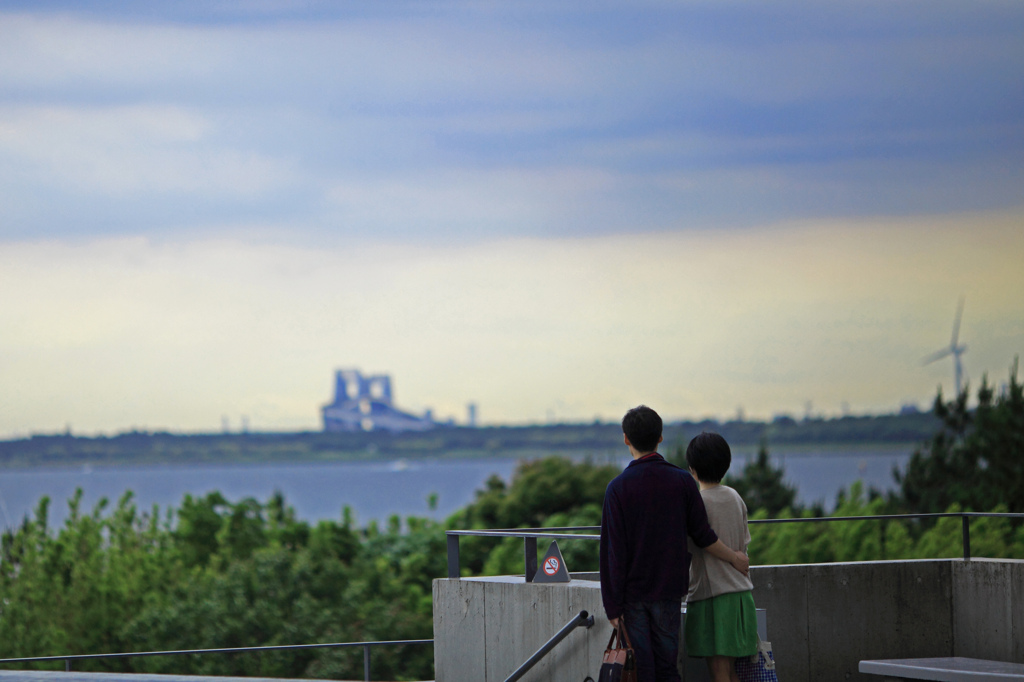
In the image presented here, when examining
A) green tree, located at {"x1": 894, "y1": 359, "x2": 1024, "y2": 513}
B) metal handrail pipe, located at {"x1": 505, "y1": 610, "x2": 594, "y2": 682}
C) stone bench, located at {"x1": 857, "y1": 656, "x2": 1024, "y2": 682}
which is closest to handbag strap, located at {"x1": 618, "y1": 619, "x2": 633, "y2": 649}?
A: metal handrail pipe, located at {"x1": 505, "y1": 610, "x2": 594, "y2": 682}

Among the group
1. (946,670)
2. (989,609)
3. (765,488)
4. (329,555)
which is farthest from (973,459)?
(946,670)

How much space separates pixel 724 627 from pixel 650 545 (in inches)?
23.0

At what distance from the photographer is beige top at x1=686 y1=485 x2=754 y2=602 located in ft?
20.5

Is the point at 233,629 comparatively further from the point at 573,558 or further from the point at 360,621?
the point at 573,558

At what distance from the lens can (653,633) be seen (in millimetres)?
6195

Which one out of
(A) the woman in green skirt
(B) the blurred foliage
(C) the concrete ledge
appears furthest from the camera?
(B) the blurred foliage

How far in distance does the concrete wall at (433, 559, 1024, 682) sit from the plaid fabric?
8.97ft

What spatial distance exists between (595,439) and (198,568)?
155 m

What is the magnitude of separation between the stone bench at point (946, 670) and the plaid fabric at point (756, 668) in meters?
2.19

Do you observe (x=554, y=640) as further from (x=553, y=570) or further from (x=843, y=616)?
(x=843, y=616)

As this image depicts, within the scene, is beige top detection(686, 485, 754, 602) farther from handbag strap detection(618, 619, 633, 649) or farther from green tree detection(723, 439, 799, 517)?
green tree detection(723, 439, 799, 517)

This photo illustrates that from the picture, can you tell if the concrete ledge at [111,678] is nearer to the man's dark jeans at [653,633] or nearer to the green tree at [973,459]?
the man's dark jeans at [653,633]

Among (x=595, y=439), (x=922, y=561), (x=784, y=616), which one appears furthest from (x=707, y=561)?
(x=595, y=439)

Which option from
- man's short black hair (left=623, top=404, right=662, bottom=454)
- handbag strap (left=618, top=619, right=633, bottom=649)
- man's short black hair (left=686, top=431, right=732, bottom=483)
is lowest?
handbag strap (left=618, top=619, right=633, bottom=649)
